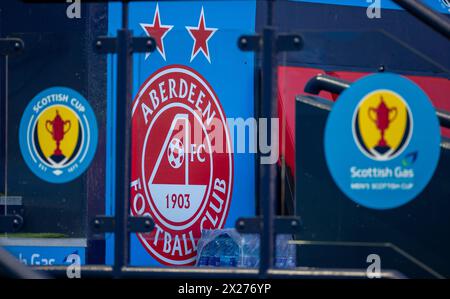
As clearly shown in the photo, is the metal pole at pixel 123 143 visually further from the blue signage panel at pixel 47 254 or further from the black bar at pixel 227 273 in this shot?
the blue signage panel at pixel 47 254

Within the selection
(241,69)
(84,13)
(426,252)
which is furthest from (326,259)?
(84,13)

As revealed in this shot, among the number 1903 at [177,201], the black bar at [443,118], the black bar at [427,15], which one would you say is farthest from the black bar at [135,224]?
the black bar at [427,15]

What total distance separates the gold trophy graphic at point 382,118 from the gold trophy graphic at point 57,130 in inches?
41.3

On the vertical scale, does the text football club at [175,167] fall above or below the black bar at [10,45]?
below

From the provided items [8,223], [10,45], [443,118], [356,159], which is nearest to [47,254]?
[8,223]

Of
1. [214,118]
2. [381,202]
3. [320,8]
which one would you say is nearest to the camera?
[381,202]

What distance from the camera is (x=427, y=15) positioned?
3.34m

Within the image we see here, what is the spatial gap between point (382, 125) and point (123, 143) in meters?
0.88

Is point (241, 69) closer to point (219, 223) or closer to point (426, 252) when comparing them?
point (219, 223)

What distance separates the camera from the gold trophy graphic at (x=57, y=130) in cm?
318

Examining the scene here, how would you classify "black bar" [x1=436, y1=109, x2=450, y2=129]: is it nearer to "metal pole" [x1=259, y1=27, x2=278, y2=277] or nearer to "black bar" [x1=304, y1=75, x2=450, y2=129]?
"black bar" [x1=304, y1=75, x2=450, y2=129]
